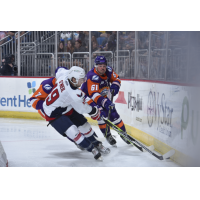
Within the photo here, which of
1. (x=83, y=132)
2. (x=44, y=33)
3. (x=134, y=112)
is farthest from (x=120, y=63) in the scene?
(x=83, y=132)

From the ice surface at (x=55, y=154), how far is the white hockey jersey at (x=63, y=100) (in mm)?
508

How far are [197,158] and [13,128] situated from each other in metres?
3.54

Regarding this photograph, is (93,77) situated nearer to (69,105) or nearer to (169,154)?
(69,105)

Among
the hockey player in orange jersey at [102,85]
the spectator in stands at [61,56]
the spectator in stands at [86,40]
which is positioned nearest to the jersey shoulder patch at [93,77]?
the hockey player in orange jersey at [102,85]

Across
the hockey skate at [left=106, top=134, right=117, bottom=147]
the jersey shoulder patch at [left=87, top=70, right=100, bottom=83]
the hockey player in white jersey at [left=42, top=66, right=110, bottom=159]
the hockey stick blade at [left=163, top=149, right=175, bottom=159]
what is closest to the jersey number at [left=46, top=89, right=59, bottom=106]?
the hockey player in white jersey at [left=42, top=66, right=110, bottom=159]

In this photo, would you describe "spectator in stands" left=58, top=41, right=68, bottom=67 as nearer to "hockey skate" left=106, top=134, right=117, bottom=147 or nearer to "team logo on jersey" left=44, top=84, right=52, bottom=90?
"hockey skate" left=106, top=134, right=117, bottom=147

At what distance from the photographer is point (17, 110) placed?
6555 mm

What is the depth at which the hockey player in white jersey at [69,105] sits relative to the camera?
311cm

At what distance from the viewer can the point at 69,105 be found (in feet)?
10.9

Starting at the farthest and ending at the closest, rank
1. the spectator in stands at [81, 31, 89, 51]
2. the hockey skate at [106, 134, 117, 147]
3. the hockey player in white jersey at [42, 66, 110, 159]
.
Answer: the spectator in stands at [81, 31, 89, 51] < the hockey skate at [106, 134, 117, 147] < the hockey player in white jersey at [42, 66, 110, 159]

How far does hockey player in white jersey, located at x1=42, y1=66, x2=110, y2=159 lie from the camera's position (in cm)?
311

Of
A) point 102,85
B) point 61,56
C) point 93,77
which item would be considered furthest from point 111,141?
point 61,56

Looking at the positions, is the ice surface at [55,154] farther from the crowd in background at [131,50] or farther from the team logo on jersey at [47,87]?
the crowd in background at [131,50]
